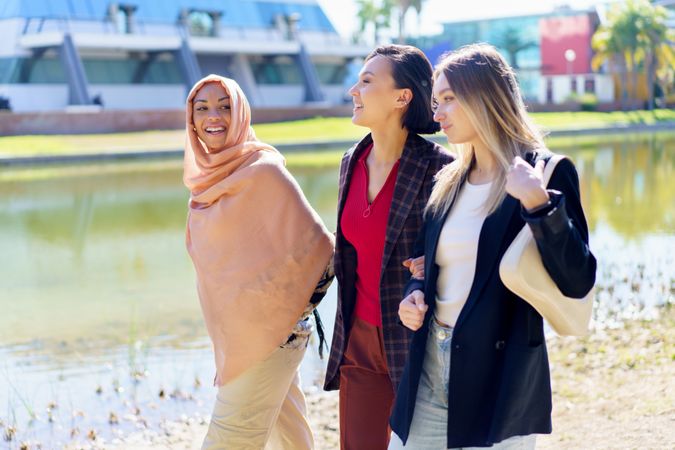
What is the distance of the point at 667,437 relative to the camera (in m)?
4.74

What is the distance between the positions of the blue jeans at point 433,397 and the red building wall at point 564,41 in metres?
69.2

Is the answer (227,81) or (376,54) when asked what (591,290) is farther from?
(227,81)

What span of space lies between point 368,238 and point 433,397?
0.93m

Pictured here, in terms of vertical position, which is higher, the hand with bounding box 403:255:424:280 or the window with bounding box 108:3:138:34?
the window with bounding box 108:3:138:34

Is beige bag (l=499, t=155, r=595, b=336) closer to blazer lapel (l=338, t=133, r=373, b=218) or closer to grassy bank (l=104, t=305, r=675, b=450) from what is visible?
blazer lapel (l=338, t=133, r=373, b=218)

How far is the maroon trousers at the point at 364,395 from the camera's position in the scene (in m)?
3.70

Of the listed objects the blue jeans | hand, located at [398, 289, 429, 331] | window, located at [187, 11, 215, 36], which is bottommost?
the blue jeans

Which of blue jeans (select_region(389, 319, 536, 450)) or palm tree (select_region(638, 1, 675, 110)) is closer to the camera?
blue jeans (select_region(389, 319, 536, 450))

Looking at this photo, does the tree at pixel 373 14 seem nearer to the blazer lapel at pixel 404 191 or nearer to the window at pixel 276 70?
the window at pixel 276 70

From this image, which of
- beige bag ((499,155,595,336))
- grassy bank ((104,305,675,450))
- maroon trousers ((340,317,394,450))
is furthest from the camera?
grassy bank ((104,305,675,450))

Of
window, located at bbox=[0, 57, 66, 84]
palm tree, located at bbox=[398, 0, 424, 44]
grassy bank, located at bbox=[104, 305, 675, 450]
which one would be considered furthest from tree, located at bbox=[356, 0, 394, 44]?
grassy bank, located at bbox=[104, 305, 675, 450]

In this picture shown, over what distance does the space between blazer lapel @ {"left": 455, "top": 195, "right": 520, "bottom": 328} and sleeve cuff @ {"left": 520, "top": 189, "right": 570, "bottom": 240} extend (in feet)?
0.68

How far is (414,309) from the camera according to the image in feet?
9.34

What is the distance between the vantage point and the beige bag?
2.53m
